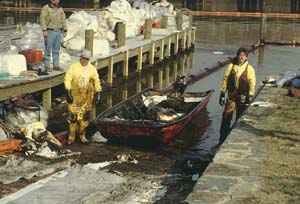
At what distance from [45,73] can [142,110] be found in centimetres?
247

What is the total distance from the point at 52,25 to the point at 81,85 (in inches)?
93.3

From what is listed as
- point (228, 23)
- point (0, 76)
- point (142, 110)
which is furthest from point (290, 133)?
point (228, 23)

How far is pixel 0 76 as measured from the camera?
41.6 feet

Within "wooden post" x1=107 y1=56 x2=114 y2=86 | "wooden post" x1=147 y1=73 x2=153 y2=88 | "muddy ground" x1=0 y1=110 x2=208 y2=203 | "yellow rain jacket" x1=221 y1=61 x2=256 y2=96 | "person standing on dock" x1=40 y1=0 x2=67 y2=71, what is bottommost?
"muddy ground" x1=0 y1=110 x2=208 y2=203

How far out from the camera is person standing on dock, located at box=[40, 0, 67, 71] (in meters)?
13.0

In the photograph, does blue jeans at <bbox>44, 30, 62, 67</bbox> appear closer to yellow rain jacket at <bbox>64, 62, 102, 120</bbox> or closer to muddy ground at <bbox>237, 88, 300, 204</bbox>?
yellow rain jacket at <bbox>64, 62, 102, 120</bbox>

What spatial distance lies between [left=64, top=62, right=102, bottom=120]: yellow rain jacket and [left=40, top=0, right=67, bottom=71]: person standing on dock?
2076mm

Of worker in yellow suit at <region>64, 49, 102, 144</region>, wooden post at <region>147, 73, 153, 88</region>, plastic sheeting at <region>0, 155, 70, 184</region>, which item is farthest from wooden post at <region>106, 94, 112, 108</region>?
plastic sheeting at <region>0, 155, 70, 184</region>

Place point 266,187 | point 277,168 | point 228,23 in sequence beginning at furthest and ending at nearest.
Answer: point 228,23 < point 277,168 < point 266,187

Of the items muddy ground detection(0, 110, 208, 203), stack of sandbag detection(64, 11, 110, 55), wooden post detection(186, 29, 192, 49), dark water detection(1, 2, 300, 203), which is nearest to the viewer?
muddy ground detection(0, 110, 208, 203)

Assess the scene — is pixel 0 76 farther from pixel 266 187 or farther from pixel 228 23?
pixel 228 23

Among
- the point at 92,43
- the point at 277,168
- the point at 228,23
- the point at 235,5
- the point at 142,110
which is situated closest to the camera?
the point at 277,168

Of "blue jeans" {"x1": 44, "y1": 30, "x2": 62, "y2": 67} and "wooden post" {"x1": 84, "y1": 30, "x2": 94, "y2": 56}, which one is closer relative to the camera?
"blue jeans" {"x1": 44, "y1": 30, "x2": 62, "y2": 67}

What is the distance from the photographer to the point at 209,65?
83.6 feet
